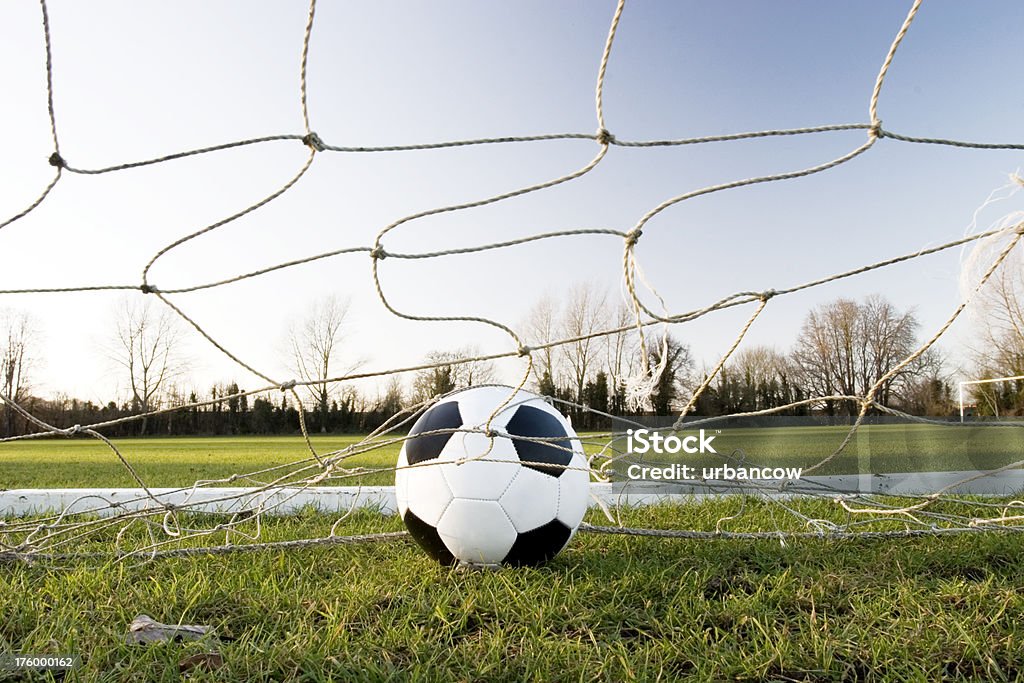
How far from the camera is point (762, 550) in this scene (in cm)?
288

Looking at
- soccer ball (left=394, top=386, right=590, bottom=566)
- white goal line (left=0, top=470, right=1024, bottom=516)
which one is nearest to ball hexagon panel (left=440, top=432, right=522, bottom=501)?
soccer ball (left=394, top=386, right=590, bottom=566)

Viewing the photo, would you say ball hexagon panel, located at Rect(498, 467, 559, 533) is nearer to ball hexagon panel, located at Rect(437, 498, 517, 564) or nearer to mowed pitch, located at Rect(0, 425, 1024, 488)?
ball hexagon panel, located at Rect(437, 498, 517, 564)

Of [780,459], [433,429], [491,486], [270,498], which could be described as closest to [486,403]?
[433,429]

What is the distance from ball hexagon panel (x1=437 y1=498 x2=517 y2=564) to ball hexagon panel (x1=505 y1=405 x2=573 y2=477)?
21 centimetres

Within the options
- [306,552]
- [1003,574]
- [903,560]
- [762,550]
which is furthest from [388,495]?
[1003,574]

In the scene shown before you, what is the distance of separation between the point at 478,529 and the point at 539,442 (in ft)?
1.23

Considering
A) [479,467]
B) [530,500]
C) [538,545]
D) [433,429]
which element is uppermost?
[433,429]

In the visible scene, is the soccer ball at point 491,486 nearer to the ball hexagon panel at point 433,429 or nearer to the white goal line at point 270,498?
the ball hexagon panel at point 433,429

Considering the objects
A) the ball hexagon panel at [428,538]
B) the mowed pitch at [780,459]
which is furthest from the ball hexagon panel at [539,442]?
the mowed pitch at [780,459]

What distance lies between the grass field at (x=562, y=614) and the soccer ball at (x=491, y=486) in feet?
0.34

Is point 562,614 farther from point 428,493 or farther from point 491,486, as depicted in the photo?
point 428,493

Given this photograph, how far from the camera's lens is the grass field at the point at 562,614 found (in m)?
1.78

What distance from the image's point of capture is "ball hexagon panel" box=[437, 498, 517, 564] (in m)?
2.54

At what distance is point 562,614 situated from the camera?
2111 mm
